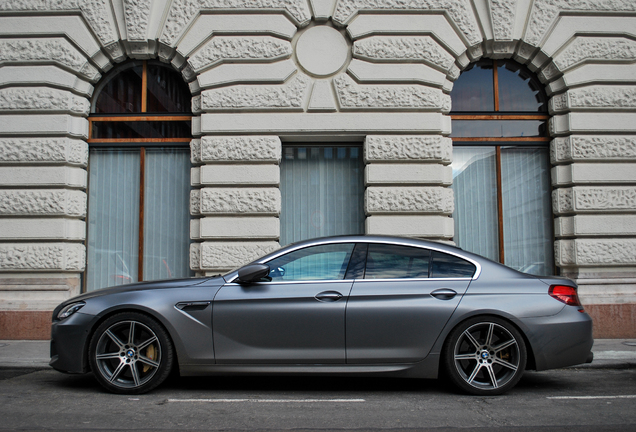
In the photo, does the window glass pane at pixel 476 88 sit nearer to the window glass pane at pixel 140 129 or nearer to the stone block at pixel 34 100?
the window glass pane at pixel 140 129

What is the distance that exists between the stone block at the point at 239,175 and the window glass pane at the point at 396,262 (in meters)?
4.14

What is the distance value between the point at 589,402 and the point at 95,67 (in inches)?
345

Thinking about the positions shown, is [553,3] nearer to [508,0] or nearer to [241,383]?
[508,0]

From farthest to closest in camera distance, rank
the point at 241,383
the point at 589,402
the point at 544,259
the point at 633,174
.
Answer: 1. the point at 544,259
2. the point at 633,174
3. the point at 241,383
4. the point at 589,402

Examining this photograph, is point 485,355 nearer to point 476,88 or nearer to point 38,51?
point 476,88

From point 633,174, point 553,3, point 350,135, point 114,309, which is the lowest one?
point 114,309

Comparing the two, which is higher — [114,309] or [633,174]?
[633,174]

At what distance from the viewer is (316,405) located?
4.64 meters

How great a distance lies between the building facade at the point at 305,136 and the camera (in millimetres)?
9016

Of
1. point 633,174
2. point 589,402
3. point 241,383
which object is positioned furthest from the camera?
point 633,174

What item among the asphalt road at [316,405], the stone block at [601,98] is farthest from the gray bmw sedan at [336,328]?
the stone block at [601,98]

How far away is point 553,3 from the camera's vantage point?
9383 mm

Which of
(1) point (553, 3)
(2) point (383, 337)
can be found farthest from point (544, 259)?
(2) point (383, 337)

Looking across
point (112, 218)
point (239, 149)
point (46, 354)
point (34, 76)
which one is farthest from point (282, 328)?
point (34, 76)
